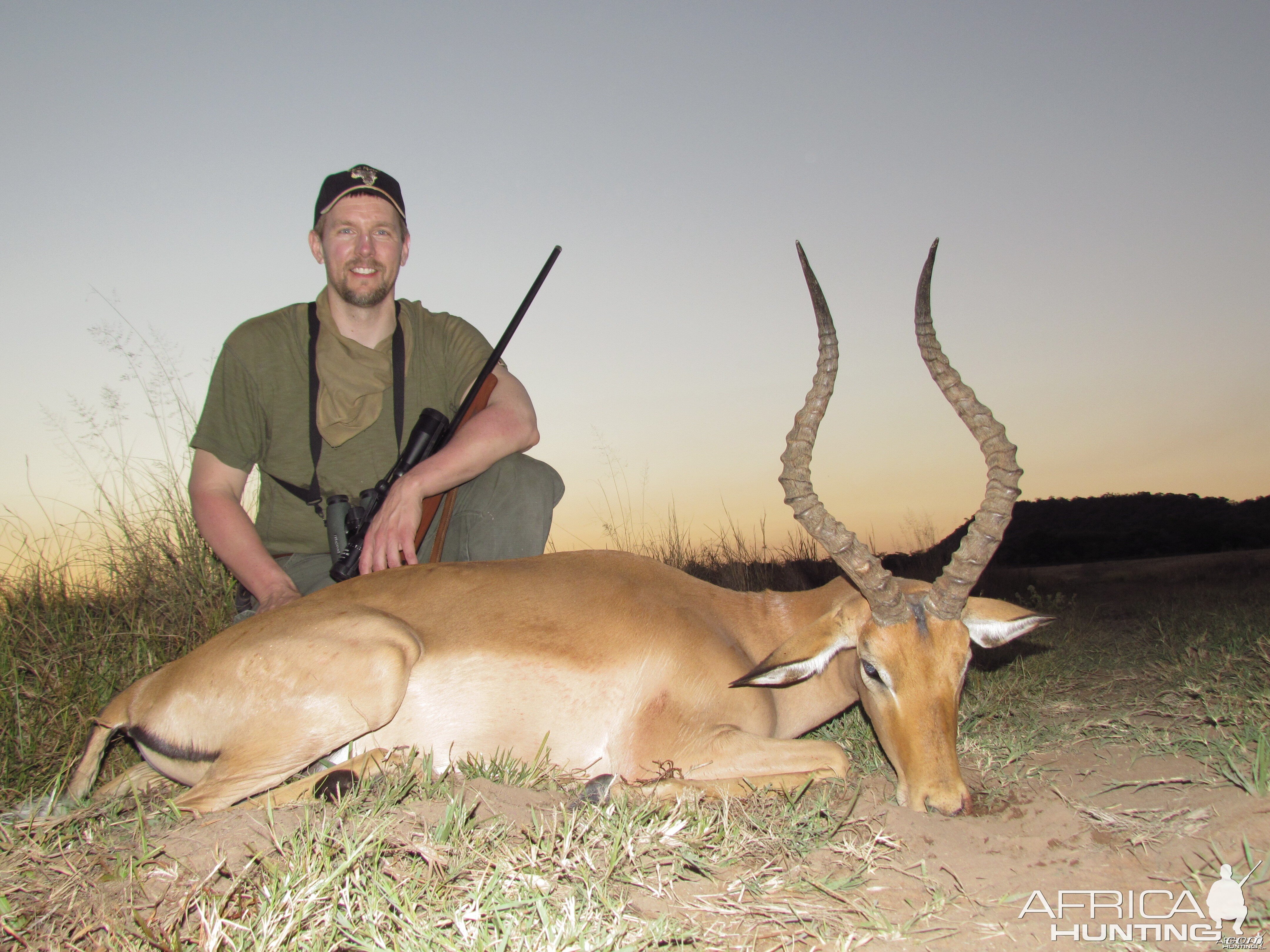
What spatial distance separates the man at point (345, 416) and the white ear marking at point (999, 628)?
8.49 feet

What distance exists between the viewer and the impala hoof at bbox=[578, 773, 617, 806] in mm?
3020

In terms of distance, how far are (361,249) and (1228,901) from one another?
5035 mm

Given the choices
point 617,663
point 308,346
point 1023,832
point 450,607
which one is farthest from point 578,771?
point 308,346

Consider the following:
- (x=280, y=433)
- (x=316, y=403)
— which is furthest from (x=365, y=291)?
(x=280, y=433)

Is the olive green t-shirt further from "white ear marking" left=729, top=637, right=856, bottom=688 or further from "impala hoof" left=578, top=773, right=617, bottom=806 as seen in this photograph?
"white ear marking" left=729, top=637, right=856, bottom=688

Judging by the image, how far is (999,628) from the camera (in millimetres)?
3525

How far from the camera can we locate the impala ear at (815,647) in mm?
3418

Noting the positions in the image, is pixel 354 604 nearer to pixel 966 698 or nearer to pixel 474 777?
pixel 474 777

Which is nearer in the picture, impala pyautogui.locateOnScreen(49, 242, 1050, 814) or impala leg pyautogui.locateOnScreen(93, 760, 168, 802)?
impala pyautogui.locateOnScreen(49, 242, 1050, 814)

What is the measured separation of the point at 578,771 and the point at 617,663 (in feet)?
1.51

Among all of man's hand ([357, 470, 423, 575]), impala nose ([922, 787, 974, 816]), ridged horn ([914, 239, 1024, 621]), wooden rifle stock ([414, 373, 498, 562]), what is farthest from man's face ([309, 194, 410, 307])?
impala nose ([922, 787, 974, 816])

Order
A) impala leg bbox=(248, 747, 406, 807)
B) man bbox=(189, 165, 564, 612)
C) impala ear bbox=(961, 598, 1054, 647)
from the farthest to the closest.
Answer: man bbox=(189, 165, 564, 612) < impala ear bbox=(961, 598, 1054, 647) < impala leg bbox=(248, 747, 406, 807)

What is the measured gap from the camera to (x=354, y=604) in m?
3.45

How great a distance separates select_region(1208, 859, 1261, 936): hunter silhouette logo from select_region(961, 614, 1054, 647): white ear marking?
1.42 meters
